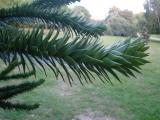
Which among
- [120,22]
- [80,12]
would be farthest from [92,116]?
[120,22]

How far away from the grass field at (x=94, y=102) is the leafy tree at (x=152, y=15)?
21009 millimetres

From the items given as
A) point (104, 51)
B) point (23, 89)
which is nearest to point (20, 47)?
point (104, 51)

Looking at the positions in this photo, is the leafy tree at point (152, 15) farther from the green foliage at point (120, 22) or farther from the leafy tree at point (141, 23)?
the green foliage at point (120, 22)

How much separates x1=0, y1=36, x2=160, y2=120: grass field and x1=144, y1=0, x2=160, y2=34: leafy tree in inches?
827

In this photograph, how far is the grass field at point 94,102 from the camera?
653 cm

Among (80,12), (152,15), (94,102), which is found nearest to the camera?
(94,102)

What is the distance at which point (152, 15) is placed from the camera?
101 ft

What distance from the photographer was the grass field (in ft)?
21.4

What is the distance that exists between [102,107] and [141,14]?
2666 cm

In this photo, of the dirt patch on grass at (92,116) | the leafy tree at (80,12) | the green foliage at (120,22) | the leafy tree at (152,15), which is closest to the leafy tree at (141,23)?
the leafy tree at (152,15)

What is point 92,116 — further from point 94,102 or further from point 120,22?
point 120,22

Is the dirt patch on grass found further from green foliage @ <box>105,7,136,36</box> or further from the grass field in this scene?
green foliage @ <box>105,7,136,36</box>

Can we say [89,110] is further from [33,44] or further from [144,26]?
[144,26]

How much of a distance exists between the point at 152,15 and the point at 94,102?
79.9 feet
